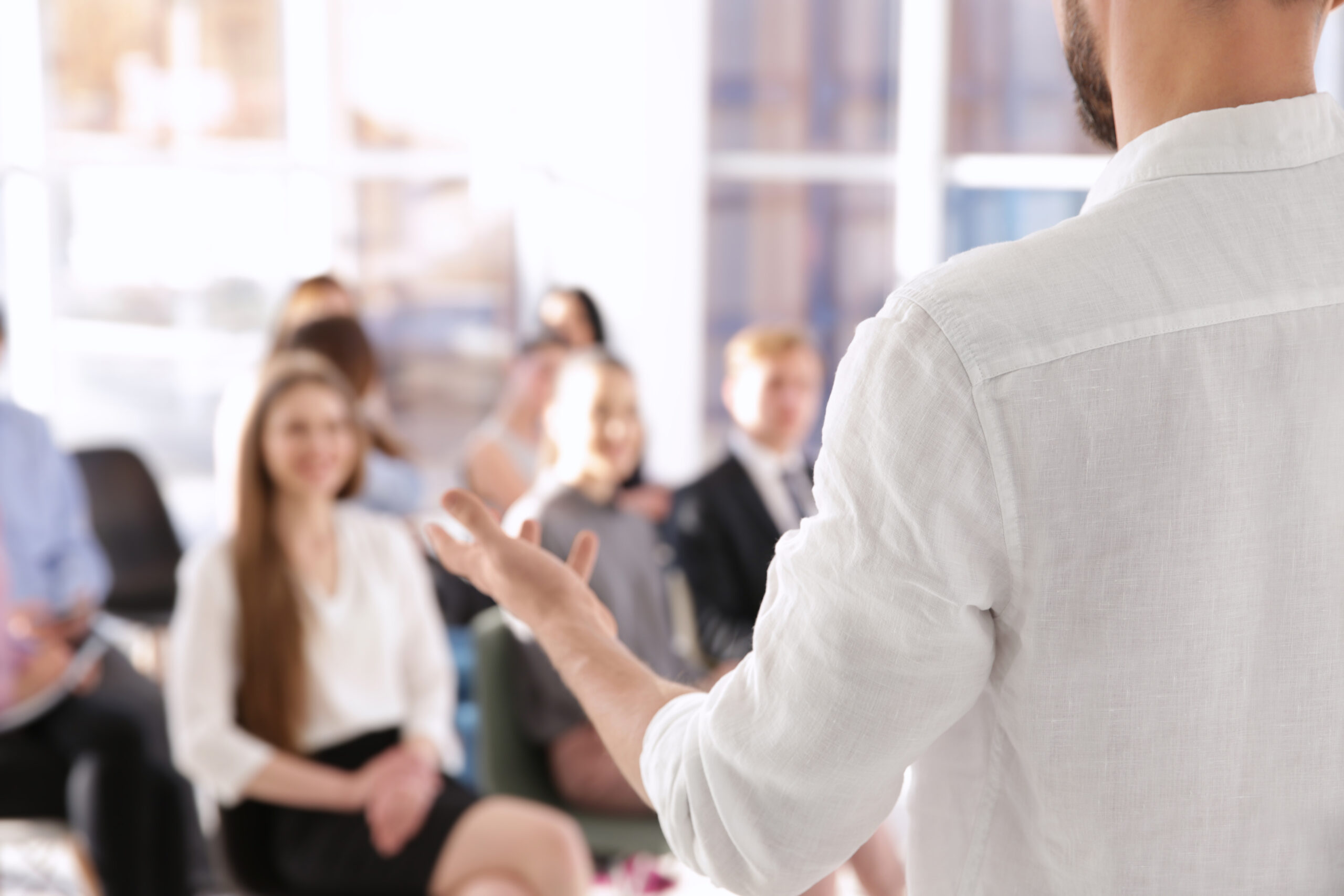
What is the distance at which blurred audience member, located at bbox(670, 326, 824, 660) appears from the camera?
333 cm

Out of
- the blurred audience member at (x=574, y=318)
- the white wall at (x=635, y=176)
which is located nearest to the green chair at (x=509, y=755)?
the blurred audience member at (x=574, y=318)

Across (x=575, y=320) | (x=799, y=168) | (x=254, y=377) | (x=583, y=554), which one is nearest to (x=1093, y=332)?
(x=583, y=554)

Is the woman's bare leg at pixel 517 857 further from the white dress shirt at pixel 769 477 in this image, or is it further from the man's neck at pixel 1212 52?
the man's neck at pixel 1212 52

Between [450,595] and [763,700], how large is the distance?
3193 mm

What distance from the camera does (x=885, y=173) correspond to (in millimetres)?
5770

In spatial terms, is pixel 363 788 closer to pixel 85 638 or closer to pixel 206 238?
pixel 85 638

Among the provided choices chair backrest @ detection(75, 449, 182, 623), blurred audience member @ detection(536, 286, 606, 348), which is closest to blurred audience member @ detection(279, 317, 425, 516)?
chair backrest @ detection(75, 449, 182, 623)

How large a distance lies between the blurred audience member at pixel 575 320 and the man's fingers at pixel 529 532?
145 inches

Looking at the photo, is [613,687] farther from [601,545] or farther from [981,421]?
[601,545]

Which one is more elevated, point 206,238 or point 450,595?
point 206,238

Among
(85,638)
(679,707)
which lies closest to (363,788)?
(85,638)

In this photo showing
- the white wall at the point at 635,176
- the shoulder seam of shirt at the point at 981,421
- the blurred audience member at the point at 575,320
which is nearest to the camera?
the shoulder seam of shirt at the point at 981,421

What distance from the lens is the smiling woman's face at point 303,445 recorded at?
2924 mm

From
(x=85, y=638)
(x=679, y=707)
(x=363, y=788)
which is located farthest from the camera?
(x=85, y=638)
